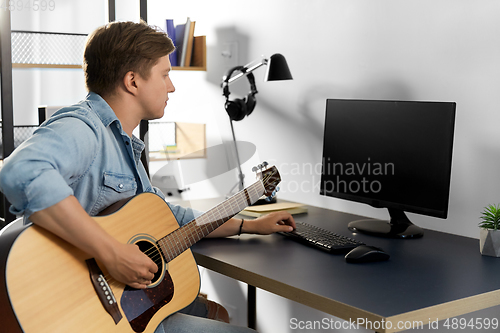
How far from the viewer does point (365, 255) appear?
129cm

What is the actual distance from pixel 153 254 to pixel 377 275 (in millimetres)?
552

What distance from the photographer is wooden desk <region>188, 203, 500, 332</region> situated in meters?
1.02

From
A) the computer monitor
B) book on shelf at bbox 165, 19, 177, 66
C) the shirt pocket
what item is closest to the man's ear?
the shirt pocket

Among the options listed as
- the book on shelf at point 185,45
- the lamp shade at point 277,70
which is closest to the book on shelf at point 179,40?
the book on shelf at point 185,45

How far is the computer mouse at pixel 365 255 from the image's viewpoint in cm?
129

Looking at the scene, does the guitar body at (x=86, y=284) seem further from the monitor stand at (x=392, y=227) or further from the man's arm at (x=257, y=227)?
the monitor stand at (x=392, y=227)

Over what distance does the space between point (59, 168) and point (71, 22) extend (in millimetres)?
1665

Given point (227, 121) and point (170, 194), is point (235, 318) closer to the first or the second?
point (227, 121)

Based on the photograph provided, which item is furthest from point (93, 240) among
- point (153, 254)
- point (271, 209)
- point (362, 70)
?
point (362, 70)

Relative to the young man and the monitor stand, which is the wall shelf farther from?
the monitor stand

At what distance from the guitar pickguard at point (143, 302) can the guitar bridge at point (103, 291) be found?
2 cm

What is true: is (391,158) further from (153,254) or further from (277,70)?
(153,254)

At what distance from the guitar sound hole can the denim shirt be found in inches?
5.5

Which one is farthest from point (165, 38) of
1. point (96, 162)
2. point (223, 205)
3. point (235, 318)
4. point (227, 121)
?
point (235, 318)
